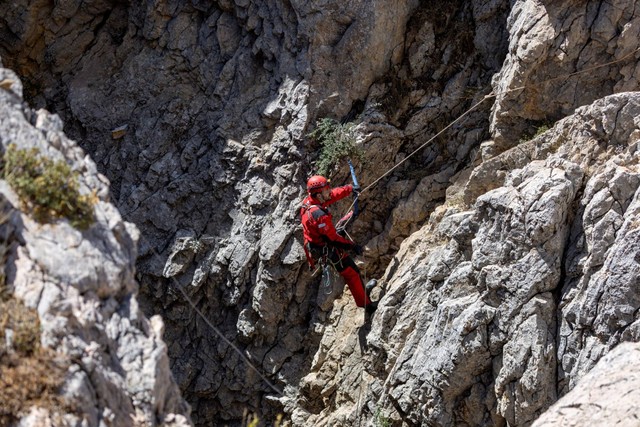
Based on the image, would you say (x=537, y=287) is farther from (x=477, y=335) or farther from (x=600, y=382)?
(x=600, y=382)

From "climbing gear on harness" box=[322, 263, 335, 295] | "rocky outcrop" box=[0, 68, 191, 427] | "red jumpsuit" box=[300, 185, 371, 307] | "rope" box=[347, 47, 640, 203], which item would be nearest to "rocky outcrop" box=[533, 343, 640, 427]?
"rocky outcrop" box=[0, 68, 191, 427]

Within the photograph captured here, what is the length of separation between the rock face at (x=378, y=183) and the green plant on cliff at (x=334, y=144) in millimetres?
243

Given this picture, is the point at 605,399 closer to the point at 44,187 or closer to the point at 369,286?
the point at 44,187

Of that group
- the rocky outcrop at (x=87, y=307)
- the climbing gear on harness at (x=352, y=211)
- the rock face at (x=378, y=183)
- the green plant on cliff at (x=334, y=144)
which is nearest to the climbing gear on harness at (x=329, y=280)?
the rock face at (x=378, y=183)

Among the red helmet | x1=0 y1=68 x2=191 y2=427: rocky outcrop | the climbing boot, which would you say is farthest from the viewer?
the climbing boot

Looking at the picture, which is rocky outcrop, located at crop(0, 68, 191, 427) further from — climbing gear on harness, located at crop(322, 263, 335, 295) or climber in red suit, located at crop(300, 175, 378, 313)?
climbing gear on harness, located at crop(322, 263, 335, 295)

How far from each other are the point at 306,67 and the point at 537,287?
6.36m

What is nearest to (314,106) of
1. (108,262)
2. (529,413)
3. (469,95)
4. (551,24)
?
(469,95)

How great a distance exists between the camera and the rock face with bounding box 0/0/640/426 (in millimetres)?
11680

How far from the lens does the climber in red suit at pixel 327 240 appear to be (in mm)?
13543

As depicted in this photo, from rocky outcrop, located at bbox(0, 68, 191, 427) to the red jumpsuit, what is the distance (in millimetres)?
5539

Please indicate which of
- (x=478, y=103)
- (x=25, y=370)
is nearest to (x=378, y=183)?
(x=478, y=103)

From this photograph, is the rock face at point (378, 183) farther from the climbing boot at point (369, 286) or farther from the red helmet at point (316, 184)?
the red helmet at point (316, 184)

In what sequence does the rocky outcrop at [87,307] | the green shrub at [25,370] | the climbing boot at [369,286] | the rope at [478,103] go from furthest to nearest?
the climbing boot at [369,286]
the rope at [478,103]
the rocky outcrop at [87,307]
the green shrub at [25,370]
